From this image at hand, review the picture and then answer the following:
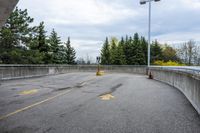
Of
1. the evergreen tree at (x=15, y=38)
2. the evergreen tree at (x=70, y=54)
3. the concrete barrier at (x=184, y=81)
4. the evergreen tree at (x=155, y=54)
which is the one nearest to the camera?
the concrete barrier at (x=184, y=81)

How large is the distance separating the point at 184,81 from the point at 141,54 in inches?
2454

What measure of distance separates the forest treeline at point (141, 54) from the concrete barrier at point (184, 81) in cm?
4602

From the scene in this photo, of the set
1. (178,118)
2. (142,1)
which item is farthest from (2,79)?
(142,1)

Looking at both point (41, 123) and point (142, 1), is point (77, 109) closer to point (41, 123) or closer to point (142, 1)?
point (41, 123)

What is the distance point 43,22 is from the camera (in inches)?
2167

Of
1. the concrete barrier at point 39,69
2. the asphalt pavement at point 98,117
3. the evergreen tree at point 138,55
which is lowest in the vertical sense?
the asphalt pavement at point 98,117

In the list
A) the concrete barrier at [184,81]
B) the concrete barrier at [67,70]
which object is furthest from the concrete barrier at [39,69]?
the concrete barrier at [184,81]

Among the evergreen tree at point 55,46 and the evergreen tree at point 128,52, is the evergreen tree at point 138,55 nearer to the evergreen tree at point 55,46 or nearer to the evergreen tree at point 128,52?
the evergreen tree at point 128,52

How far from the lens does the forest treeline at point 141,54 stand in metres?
75.1

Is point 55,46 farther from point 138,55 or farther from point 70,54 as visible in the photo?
point 138,55

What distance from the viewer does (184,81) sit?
42.0 feet

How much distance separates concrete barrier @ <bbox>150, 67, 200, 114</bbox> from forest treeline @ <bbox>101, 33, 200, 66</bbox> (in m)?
46.0

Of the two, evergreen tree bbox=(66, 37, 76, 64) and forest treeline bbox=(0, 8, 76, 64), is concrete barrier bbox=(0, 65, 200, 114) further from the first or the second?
evergreen tree bbox=(66, 37, 76, 64)

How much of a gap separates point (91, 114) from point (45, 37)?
50163 mm
